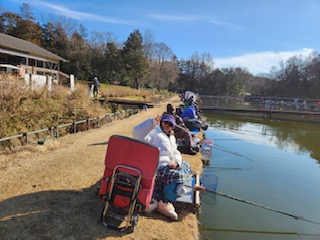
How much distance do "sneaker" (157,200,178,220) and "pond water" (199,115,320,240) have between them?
0.78m

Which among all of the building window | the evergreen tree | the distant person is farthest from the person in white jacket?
the evergreen tree

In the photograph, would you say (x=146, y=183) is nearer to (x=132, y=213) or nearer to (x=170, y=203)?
(x=132, y=213)

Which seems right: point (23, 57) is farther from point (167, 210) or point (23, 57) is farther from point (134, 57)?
point (167, 210)

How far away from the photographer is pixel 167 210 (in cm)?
313

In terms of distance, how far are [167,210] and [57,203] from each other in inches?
56.4

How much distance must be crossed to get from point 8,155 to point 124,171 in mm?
3613

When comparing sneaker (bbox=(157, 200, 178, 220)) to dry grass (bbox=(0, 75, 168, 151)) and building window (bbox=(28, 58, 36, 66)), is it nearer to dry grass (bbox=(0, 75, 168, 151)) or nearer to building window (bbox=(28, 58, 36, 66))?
dry grass (bbox=(0, 75, 168, 151))

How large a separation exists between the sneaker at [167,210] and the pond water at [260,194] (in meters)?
0.78

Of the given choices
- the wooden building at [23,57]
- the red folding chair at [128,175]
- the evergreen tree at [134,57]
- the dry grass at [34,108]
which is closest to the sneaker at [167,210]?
the red folding chair at [128,175]

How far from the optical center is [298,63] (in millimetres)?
50688

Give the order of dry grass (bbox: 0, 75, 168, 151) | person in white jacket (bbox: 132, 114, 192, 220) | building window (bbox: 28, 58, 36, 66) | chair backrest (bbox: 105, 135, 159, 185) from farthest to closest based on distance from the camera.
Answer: building window (bbox: 28, 58, 36, 66), dry grass (bbox: 0, 75, 168, 151), person in white jacket (bbox: 132, 114, 192, 220), chair backrest (bbox: 105, 135, 159, 185)

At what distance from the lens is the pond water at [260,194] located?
3889 millimetres

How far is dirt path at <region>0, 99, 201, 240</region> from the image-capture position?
2635mm

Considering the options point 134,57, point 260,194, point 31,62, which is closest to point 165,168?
point 260,194
